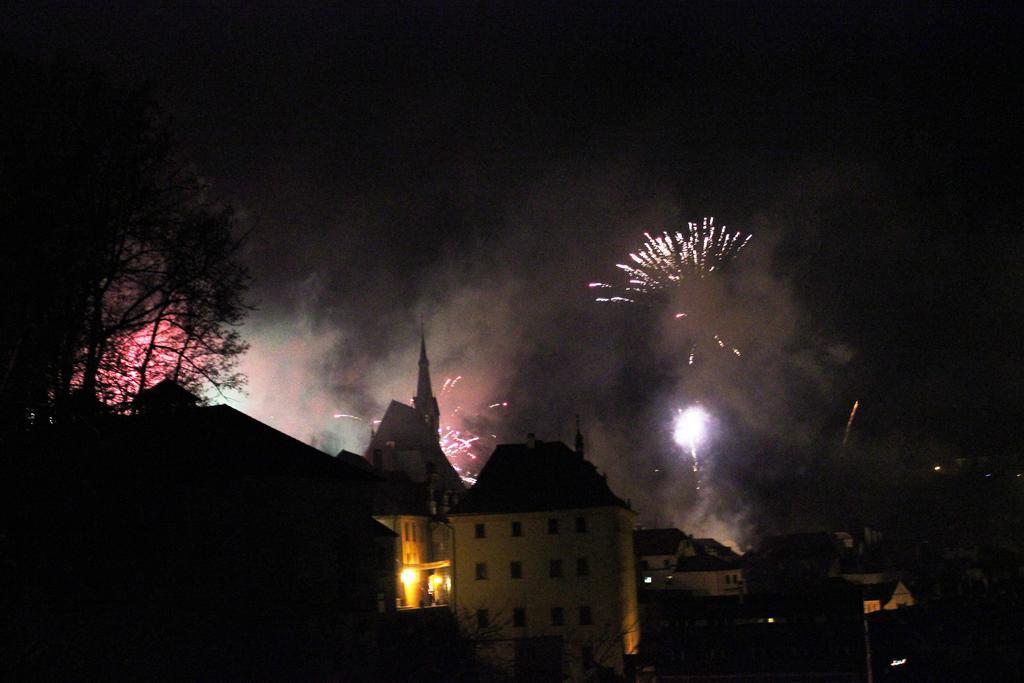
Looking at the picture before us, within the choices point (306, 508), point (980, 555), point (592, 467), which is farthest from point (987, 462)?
point (306, 508)

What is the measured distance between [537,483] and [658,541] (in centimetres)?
3128

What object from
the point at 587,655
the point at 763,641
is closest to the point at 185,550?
the point at 587,655

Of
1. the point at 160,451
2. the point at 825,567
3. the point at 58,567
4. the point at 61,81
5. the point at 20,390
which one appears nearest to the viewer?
the point at 20,390

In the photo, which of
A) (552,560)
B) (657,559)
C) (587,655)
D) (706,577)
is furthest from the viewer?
(657,559)

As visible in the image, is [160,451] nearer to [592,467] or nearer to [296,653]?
[296,653]

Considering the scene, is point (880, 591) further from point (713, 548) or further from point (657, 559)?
point (713, 548)

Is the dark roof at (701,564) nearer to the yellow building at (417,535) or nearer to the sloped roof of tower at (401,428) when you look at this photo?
the yellow building at (417,535)

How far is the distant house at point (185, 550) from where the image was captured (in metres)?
18.7

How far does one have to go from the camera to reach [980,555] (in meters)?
96.7

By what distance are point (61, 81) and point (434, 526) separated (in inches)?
1742

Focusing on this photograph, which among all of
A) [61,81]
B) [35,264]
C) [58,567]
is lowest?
[58,567]

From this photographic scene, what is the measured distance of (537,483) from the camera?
5666cm

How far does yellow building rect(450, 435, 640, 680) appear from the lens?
5300 centimetres

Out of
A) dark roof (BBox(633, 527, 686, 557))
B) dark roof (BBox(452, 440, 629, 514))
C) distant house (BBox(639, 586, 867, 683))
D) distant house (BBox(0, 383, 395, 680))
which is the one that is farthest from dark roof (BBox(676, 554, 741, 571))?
distant house (BBox(0, 383, 395, 680))
